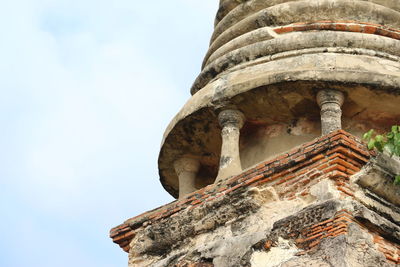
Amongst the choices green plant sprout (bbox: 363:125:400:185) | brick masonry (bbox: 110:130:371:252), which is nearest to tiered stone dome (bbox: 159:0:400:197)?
brick masonry (bbox: 110:130:371:252)

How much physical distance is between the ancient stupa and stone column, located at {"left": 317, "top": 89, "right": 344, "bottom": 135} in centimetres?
1

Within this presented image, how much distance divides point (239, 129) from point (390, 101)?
5.11ft

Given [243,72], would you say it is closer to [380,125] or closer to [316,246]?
[380,125]

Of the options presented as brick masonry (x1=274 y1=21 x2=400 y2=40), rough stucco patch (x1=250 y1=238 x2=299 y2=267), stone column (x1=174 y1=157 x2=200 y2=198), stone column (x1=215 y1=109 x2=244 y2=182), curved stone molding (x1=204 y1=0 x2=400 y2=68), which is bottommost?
rough stucco patch (x1=250 y1=238 x2=299 y2=267)

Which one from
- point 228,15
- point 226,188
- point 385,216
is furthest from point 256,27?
point 385,216

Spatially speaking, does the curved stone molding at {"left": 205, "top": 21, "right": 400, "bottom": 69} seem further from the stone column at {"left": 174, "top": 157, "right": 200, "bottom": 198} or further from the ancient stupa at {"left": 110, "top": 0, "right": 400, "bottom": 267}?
the stone column at {"left": 174, "top": 157, "right": 200, "bottom": 198}

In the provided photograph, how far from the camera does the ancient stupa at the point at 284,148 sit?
6.47m

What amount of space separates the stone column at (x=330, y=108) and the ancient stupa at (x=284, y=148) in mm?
13

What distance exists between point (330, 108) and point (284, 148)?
79cm

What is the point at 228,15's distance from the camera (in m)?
10.4

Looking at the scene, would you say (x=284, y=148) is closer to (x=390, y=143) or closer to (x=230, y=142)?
(x=230, y=142)

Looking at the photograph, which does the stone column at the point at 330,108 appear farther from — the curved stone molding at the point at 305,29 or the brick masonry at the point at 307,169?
the curved stone molding at the point at 305,29

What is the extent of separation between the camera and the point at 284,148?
8523 mm

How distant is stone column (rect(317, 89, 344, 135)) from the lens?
7824mm
